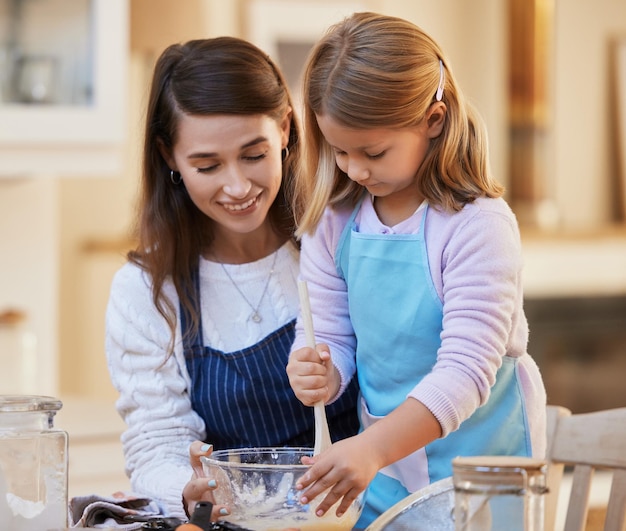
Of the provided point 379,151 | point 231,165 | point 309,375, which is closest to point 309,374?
point 309,375

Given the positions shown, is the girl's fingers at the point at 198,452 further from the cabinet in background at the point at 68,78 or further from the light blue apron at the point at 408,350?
the cabinet in background at the point at 68,78

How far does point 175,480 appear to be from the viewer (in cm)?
137

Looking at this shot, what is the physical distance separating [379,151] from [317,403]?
0.89ft

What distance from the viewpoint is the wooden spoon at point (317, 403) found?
3.74 feet

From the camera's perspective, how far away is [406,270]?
4.00 feet

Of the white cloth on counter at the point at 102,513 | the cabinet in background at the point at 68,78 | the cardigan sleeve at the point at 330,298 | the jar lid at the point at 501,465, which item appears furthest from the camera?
the cabinet in background at the point at 68,78

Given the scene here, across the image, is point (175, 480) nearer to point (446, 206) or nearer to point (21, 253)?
point (446, 206)

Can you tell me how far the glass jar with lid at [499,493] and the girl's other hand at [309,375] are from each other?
0.35m

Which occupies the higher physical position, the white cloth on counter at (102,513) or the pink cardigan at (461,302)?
the pink cardigan at (461,302)

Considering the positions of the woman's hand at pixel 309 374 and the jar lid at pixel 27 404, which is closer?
the jar lid at pixel 27 404

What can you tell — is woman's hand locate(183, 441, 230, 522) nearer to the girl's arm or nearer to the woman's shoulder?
the girl's arm

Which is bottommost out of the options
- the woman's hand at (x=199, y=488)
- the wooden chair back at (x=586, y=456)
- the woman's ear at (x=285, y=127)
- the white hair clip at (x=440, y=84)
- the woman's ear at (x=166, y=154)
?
the wooden chair back at (x=586, y=456)

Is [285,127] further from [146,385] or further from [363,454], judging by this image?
[363,454]

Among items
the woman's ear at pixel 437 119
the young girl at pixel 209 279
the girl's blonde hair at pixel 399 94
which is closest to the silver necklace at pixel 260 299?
the young girl at pixel 209 279
